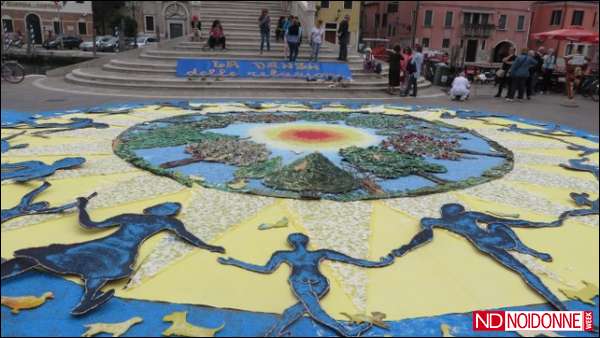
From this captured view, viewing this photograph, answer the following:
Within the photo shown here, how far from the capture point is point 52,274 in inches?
111

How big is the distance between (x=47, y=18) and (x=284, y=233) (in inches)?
1914

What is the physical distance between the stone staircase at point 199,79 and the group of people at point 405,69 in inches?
23.3

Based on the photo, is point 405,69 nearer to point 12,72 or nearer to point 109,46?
point 12,72

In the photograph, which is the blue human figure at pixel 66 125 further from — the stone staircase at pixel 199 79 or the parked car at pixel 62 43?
the parked car at pixel 62 43

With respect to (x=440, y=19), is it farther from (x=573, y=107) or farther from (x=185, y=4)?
(x=573, y=107)

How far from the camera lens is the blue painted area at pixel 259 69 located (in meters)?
13.4

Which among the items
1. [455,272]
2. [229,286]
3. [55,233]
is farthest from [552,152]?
[55,233]

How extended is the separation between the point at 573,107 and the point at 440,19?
95.7 ft

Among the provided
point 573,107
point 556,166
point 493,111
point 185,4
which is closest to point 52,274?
point 556,166

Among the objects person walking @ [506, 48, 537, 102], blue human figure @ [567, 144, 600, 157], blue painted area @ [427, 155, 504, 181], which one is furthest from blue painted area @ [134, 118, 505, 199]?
person walking @ [506, 48, 537, 102]

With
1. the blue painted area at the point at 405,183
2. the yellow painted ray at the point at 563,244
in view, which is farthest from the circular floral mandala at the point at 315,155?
the yellow painted ray at the point at 563,244

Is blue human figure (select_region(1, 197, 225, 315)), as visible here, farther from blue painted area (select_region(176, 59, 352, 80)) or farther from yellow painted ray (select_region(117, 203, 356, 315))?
blue painted area (select_region(176, 59, 352, 80))

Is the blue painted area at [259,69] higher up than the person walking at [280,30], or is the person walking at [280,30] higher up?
the person walking at [280,30]

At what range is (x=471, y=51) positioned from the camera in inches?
1612
